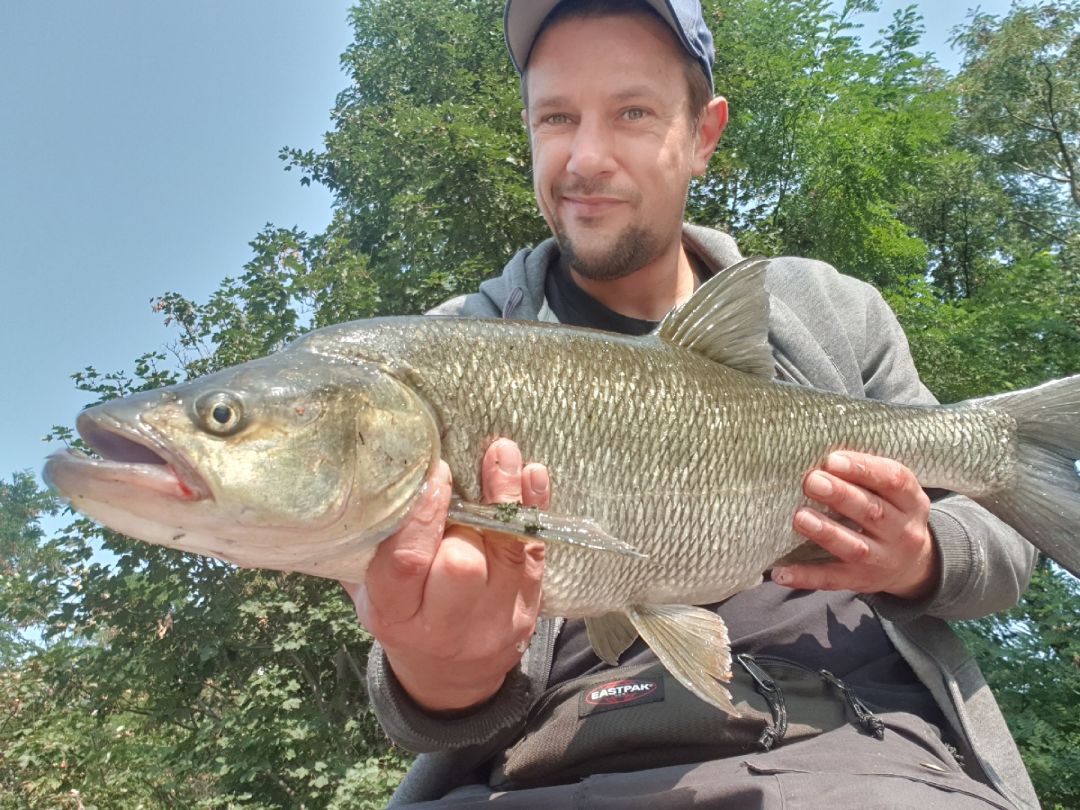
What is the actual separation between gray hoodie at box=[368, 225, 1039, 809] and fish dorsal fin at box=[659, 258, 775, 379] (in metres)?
0.35

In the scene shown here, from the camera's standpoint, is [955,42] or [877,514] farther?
[955,42]

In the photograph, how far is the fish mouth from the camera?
130 cm

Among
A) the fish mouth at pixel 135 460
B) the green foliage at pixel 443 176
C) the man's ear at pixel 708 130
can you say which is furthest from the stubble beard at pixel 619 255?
the green foliage at pixel 443 176

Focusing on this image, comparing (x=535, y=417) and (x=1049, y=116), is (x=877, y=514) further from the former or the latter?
(x=1049, y=116)

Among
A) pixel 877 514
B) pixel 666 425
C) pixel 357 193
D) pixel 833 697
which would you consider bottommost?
pixel 833 697

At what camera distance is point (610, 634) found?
1947 millimetres

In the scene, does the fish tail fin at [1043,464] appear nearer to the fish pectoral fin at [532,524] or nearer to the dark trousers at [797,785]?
the dark trousers at [797,785]

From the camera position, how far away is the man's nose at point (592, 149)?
257 centimetres

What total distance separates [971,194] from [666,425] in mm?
22067

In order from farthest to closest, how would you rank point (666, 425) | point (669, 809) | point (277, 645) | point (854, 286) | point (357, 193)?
point (357, 193)
point (277, 645)
point (854, 286)
point (666, 425)
point (669, 809)

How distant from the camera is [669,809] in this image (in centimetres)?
159

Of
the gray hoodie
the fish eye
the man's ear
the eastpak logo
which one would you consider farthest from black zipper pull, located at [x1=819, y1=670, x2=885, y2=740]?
A: the man's ear

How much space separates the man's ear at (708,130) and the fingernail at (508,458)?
5.57ft

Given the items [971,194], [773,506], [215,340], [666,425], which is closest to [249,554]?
[666,425]
